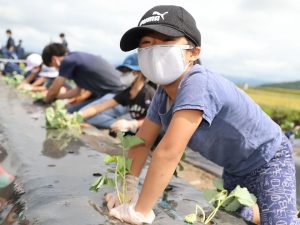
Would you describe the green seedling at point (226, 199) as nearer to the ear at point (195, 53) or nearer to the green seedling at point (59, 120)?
the ear at point (195, 53)

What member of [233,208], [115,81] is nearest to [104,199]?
[233,208]

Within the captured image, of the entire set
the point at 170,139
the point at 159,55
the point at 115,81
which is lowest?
the point at 115,81

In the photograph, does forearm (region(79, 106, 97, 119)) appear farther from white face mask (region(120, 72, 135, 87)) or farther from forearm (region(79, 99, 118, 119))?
white face mask (region(120, 72, 135, 87))

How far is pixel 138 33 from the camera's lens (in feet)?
6.52

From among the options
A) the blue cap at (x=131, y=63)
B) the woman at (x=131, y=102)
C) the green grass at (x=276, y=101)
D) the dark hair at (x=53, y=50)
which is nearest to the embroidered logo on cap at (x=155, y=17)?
the woman at (x=131, y=102)

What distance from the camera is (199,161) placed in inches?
227

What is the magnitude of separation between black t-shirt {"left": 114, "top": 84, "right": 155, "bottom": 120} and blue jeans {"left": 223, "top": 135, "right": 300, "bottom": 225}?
2.76 meters

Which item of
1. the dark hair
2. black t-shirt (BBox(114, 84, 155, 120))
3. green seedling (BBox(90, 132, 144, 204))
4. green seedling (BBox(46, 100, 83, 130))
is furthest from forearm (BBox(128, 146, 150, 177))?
the dark hair

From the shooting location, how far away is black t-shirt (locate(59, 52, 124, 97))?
605 centimetres

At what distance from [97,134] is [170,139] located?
2870 mm

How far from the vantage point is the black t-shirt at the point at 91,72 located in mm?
6051

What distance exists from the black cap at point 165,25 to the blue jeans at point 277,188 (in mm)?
819

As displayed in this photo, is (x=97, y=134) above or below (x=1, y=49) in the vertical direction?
above

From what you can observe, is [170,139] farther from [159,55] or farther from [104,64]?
[104,64]
